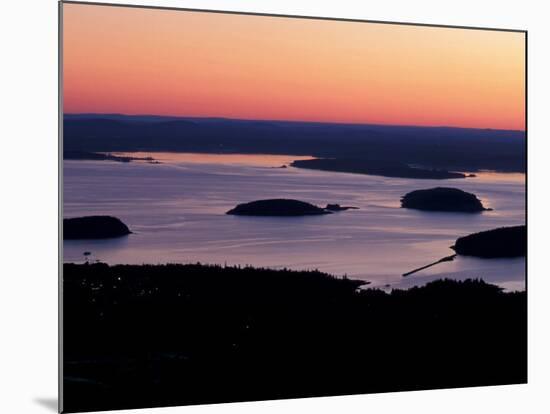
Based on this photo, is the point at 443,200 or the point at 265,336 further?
the point at 443,200

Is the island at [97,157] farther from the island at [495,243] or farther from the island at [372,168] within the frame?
the island at [495,243]

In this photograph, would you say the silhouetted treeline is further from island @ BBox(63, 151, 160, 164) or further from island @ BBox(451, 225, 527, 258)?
island @ BBox(451, 225, 527, 258)

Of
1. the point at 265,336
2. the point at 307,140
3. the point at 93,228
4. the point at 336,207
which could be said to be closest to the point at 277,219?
the point at 336,207

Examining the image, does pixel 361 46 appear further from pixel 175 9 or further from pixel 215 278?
pixel 215 278

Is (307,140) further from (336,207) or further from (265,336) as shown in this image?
(265,336)

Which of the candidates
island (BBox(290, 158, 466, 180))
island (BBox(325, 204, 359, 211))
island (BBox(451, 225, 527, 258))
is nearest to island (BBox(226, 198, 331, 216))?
island (BBox(325, 204, 359, 211))
